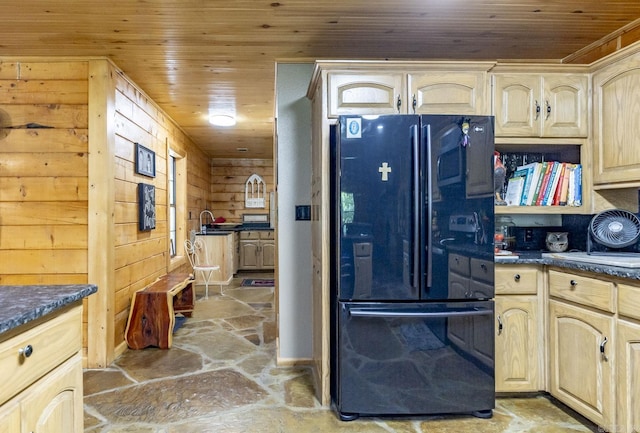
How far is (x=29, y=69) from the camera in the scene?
2.84 metres

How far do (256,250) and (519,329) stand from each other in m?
5.53

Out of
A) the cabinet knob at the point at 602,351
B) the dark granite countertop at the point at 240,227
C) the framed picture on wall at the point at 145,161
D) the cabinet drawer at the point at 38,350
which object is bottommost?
the cabinet knob at the point at 602,351

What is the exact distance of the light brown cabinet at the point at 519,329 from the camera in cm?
226

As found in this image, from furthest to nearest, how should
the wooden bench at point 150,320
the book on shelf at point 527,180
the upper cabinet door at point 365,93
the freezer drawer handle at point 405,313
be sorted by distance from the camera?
the wooden bench at point 150,320
the book on shelf at point 527,180
the upper cabinet door at point 365,93
the freezer drawer handle at point 405,313

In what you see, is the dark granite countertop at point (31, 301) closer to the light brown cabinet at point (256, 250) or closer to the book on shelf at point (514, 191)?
the book on shelf at point (514, 191)

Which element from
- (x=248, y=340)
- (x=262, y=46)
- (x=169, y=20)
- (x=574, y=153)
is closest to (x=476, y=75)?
(x=574, y=153)

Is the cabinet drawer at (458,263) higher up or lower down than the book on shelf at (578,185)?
lower down

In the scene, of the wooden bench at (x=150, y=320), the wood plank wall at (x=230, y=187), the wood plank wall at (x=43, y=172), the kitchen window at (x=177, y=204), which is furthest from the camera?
the wood plank wall at (x=230, y=187)

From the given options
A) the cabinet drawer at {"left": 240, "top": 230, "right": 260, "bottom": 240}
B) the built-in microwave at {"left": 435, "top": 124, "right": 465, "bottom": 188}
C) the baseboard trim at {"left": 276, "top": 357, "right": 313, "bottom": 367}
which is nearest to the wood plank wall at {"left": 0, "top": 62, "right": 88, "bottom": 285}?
the baseboard trim at {"left": 276, "top": 357, "right": 313, "bottom": 367}

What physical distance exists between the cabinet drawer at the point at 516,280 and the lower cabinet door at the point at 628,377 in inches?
19.4

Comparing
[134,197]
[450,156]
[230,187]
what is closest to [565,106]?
[450,156]

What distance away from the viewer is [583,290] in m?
2.01

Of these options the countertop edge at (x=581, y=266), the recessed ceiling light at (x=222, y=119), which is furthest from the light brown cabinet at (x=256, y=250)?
the countertop edge at (x=581, y=266)

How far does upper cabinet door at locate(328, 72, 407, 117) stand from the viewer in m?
2.25
